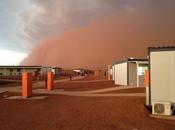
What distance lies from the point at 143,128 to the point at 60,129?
10.1 ft

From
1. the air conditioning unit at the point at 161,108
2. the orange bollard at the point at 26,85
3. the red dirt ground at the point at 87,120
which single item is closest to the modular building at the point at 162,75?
the air conditioning unit at the point at 161,108

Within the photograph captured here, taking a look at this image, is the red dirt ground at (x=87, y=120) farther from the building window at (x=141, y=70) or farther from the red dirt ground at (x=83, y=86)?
the building window at (x=141, y=70)

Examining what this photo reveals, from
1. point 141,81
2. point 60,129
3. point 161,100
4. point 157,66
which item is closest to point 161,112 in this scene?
point 161,100

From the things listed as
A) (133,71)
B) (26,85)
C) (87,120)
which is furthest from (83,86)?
(87,120)

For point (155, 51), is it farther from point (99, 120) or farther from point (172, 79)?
point (99, 120)

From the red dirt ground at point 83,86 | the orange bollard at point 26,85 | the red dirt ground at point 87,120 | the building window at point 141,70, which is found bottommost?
the red dirt ground at point 87,120

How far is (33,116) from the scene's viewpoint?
15.6m

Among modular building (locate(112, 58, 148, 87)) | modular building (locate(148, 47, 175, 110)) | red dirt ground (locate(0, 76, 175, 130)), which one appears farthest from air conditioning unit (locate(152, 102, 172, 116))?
modular building (locate(112, 58, 148, 87))

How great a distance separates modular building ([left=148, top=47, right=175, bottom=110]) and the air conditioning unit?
1.02 ft

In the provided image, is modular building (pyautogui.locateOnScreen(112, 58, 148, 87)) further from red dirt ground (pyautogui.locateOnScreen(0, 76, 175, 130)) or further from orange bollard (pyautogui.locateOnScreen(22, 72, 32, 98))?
red dirt ground (pyautogui.locateOnScreen(0, 76, 175, 130))

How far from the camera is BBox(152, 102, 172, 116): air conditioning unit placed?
1541 cm

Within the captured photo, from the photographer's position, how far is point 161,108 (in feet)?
51.2

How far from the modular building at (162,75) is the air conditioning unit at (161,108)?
312mm

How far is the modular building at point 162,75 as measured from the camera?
16281 millimetres
